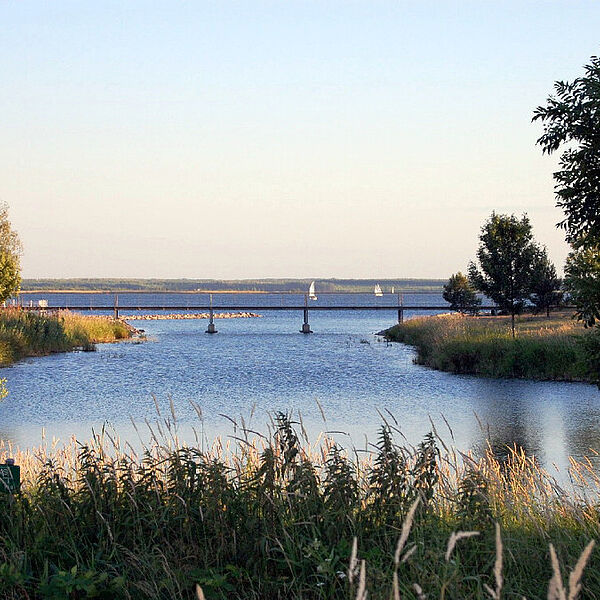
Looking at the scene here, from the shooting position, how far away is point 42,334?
44.6 m

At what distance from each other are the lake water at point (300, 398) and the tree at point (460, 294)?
2371cm

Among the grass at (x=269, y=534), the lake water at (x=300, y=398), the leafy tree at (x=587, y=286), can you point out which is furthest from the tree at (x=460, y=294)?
the grass at (x=269, y=534)

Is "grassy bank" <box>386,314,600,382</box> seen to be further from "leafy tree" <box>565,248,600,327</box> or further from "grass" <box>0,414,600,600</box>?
"grass" <box>0,414,600,600</box>

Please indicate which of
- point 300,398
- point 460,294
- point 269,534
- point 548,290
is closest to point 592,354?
point 269,534

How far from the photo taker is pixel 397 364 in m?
39.0

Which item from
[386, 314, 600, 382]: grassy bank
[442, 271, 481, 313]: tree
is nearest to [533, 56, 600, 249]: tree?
[386, 314, 600, 382]: grassy bank

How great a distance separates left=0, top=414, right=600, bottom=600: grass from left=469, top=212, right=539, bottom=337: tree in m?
30.8

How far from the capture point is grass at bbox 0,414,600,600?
597cm

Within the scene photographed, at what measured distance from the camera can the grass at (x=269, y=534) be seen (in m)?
5.97

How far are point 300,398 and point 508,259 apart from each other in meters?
15.5

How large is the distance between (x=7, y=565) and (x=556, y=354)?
27.8 meters

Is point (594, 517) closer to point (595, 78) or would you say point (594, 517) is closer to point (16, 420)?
point (595, 78)

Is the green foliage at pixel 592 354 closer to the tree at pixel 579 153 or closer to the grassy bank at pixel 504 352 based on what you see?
the tree at pixel 579 153

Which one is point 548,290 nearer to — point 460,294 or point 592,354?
point 460,294
